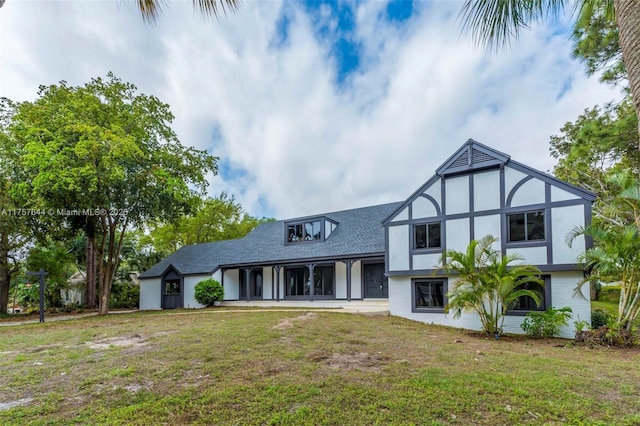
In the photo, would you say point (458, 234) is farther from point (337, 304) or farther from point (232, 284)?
point (232, 284)

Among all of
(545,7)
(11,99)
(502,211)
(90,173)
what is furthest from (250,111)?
(545,7)

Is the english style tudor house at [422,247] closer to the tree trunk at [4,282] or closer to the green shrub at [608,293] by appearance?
the tree trunk at [4,282]

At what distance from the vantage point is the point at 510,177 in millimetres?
12344

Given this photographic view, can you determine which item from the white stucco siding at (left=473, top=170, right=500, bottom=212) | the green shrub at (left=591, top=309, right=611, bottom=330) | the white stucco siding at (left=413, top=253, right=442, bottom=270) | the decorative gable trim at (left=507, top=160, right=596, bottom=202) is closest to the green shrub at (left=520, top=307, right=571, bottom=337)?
the green shrub at (left=591, top=309, right=611, bottom=330)

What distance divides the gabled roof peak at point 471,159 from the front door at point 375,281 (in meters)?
6.12

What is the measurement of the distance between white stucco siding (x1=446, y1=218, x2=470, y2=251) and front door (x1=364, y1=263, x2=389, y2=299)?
467cm

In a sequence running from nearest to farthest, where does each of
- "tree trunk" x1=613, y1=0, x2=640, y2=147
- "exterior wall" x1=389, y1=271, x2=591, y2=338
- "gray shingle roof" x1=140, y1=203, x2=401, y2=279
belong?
"tree trunk" x1=613, y1=0, x2=640, y2=147, "exterior wall" x1=389, y1=271, x2=591, y2=338, "gray shingle roof" x1=140, y1=203, x2=401, y2=279

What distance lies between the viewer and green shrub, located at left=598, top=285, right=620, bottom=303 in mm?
21281

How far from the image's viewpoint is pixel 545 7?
4152 millimetres

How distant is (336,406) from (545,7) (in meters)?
5.55

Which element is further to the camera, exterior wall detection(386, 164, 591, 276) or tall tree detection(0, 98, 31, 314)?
tall tree detection(0, 98, 31, 314)

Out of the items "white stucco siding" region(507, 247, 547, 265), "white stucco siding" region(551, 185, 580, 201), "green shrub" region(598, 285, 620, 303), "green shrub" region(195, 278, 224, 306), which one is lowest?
"green shrub" region(598, 285, 620, 303)

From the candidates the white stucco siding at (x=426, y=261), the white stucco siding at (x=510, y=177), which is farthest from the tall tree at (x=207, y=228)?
the white stucco siding at (x=510, y=177)

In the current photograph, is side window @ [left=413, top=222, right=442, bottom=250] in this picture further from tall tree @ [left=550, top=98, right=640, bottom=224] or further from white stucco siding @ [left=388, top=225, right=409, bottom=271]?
tall tree @ [left=550, top=98, right=640, bottom=224]
